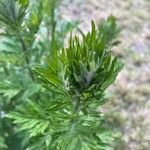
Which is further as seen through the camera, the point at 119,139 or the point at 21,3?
the point at 119,139

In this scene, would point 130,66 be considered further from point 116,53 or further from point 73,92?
point 73,92

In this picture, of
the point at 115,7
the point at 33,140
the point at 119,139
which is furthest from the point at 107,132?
the point at 115,7

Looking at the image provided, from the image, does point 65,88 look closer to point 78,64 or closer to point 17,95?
point 78,64

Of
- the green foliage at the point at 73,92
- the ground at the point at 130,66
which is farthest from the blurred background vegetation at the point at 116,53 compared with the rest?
the green foliage at the point at 73,92

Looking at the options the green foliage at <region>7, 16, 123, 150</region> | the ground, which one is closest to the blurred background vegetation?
the ground

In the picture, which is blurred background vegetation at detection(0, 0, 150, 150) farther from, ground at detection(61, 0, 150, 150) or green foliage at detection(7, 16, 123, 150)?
green foliage at detection(7, 16, 123, 150)

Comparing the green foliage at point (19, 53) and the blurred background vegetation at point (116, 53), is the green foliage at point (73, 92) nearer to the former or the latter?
the green foliage at point (19, 53)

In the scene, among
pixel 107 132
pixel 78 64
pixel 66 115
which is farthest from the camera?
pixel 107 132

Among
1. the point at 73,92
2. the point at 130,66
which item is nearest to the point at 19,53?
the point at 73,92
